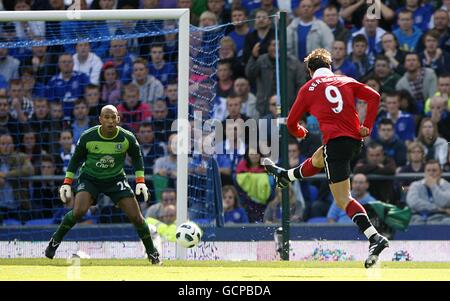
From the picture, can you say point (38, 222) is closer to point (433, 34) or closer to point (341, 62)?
point (341, 62)

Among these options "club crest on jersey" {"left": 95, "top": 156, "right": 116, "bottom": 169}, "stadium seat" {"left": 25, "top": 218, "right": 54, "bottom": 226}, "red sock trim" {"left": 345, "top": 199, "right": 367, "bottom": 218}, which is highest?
"club crest on jersey" {"left": 95, "top": 156, "right": 116, "bottom": 169}

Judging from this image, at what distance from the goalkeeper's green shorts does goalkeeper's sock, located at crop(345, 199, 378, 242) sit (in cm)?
299

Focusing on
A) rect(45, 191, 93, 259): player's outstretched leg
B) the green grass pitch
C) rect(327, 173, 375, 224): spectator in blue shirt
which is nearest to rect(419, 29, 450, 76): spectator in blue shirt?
rect(327, 173, 375, 224): spectator in blue shirt

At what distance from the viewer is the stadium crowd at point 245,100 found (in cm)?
1722

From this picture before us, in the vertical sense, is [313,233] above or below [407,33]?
below

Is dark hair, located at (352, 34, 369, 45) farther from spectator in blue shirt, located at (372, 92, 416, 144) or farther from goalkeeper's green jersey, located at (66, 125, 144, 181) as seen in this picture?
goalkeeper's green jersey, located at (66, 125, 144, 181)

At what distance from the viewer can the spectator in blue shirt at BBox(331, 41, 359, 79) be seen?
18.2m

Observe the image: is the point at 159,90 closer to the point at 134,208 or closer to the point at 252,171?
the point at 252,171

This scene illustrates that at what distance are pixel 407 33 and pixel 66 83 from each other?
218 inches

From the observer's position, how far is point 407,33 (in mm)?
18547

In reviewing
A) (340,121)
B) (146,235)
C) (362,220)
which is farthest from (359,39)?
(362,220)

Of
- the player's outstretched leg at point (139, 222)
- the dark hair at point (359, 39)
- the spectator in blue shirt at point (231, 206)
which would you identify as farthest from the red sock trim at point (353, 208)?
the dark hair at point (359, 39)

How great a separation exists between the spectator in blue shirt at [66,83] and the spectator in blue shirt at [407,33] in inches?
201

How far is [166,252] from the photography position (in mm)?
15969
